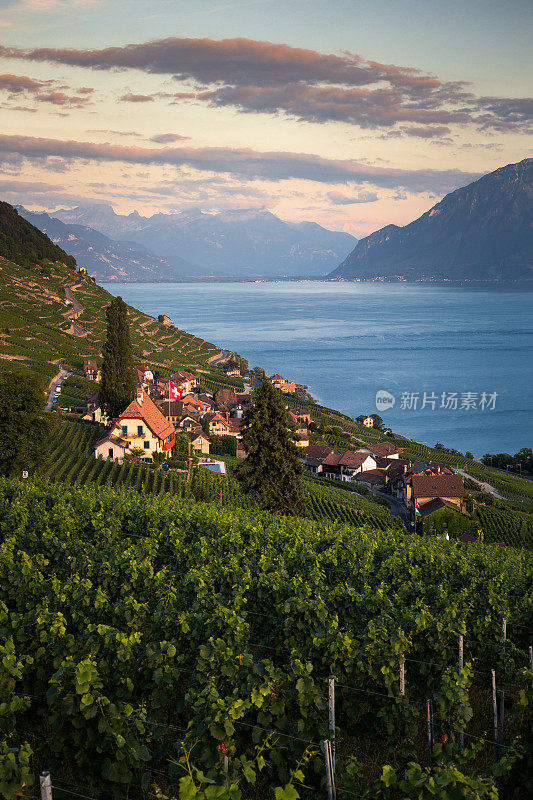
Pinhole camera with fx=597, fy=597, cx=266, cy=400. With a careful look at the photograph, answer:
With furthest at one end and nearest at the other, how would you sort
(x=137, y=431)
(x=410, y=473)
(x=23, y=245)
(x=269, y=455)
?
(x=23, y=245) → (x=410, y=473) → (x=137, y=431) → (x=269, y=455)

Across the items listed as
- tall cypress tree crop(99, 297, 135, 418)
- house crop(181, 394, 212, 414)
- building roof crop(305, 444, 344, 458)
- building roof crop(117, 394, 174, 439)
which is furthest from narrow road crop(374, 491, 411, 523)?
house crop(181, 394, 212, 414)

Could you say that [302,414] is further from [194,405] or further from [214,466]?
[214,466]

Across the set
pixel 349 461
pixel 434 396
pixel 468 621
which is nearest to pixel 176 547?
pixel 468 621

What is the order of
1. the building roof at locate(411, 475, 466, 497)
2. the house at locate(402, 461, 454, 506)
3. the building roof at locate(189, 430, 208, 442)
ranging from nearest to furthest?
the building roof at locate(411, 475, 466, 497) → the house at locate(402, 461, 454, 506) → the building roof at locate(189, 430, 208, 442)

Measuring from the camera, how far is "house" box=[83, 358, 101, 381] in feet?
244

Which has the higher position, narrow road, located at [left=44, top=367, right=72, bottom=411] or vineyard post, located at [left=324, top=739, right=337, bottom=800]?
vineyard post, located at [left=324, top=739, right=337, bottom=800]

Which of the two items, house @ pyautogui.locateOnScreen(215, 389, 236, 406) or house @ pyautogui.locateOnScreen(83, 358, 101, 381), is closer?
house @ pyautogui.locateOnScreen(83, 358, 101, 381)

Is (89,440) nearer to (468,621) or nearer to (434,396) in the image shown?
(468,621)

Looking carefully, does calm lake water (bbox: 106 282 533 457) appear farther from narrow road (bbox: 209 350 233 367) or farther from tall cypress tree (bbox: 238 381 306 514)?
tall cypress tree (bbox: 238 381 306 514)

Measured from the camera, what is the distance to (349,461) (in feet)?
228

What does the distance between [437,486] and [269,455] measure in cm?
3499

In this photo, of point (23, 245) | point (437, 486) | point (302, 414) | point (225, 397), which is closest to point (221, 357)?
point (225, 397)

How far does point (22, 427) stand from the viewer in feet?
98.7

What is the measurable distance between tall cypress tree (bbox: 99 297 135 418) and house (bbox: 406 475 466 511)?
91.4ft
